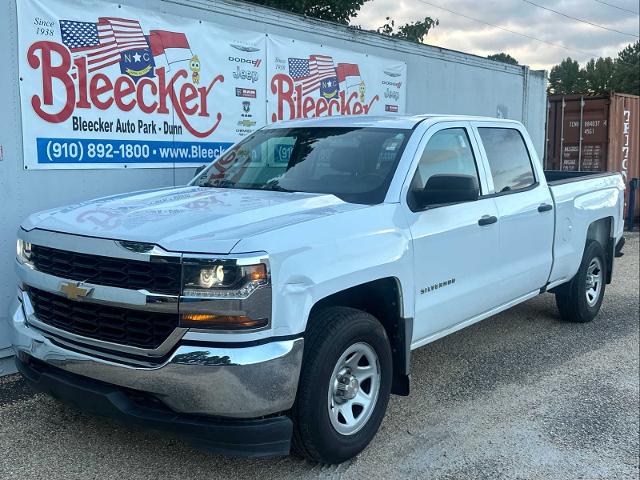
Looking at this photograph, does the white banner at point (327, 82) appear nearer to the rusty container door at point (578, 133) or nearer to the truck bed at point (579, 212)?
the truck bed at point (579, 212)

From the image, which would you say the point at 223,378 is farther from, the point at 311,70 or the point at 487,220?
the point at 311,70

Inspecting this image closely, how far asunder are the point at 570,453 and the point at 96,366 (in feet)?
8.83

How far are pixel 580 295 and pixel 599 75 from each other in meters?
63.3

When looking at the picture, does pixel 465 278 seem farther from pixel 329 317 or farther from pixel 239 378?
pixel 239 378

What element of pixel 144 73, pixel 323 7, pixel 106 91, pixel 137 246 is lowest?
pixel 137 246

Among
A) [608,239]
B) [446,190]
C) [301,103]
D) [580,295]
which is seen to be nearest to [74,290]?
[446,190]

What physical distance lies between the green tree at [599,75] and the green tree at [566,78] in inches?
56.7

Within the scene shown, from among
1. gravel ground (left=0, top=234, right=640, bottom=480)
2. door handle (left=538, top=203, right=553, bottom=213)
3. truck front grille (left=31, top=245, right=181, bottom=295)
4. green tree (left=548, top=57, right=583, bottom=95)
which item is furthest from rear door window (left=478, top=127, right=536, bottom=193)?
green tree (left=548, top=57, right=583, bottom=95)

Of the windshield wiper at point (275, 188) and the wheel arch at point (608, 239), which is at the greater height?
the windshield wiper at point (275, 188)

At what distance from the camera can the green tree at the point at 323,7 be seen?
13.8 meters

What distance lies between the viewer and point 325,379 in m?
3.29

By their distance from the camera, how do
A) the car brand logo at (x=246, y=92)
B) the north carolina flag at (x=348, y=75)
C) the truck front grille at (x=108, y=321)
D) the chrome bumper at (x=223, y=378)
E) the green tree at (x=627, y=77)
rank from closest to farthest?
the chrome bumper at (x=223, y=378), the truck front grille at (x=108, y=321), the car brand logo at (x=246, y=92), the north carolina flag at (x=348, y=75), the green tree at (x=627, y=77)

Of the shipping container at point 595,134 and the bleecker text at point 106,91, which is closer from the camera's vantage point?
the bleecker text at point 106,91

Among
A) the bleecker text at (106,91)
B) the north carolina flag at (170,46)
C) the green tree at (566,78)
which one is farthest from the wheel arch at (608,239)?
the green tree at (566,78)
